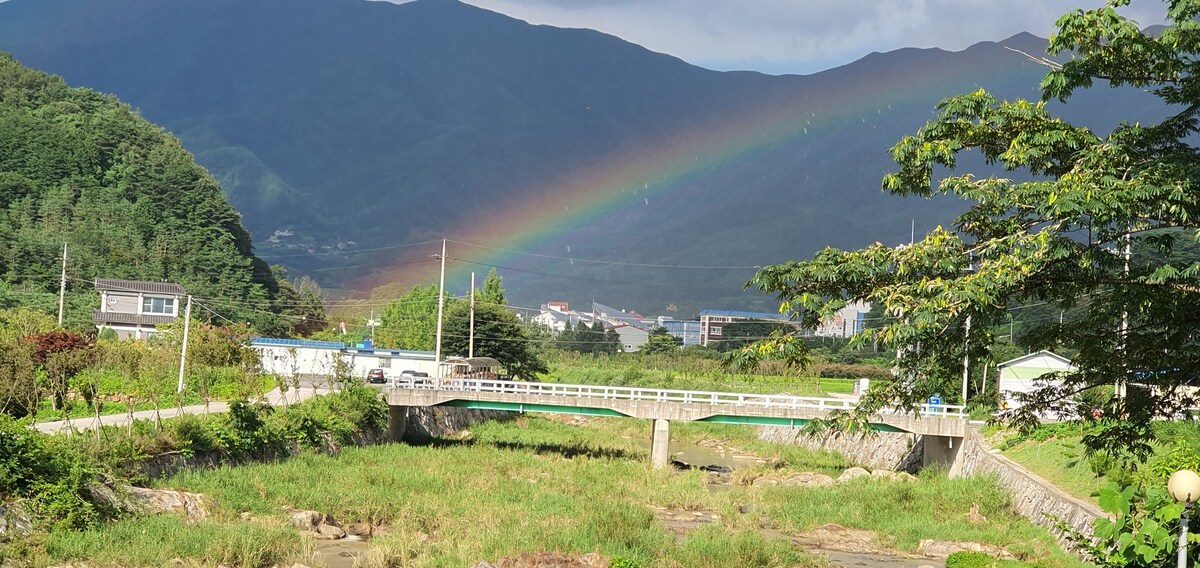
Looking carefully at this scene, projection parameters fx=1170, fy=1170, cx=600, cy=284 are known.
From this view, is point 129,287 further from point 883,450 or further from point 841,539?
point 841,539

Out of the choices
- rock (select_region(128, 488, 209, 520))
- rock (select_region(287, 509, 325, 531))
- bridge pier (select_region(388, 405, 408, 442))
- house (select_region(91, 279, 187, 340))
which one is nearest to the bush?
rock (select_region(287, 509, 325, 531))

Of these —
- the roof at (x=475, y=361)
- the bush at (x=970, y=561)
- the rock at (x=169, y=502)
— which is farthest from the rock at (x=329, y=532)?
the roof at (x=475, y=361)

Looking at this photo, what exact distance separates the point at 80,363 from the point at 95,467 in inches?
1115

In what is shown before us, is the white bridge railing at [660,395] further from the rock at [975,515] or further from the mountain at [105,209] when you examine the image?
the mountain at [105,209]

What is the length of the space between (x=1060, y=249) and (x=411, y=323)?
11269 centimetres

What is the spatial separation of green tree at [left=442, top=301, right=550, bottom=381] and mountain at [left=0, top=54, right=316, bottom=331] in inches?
1399

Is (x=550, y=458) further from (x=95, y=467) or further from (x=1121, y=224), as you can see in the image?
(x=1121, y=224)

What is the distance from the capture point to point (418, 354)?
89.8m

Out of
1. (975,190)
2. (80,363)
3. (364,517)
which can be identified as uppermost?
(975,190)

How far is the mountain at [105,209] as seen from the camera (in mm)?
119500

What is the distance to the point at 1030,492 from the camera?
37.5m

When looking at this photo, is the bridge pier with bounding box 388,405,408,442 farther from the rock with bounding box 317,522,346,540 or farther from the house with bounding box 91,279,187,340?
the house with bounding box 91,279,187,340

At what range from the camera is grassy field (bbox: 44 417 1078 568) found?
2817 centimetres

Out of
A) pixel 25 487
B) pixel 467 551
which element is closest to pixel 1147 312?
pixel 467 551
